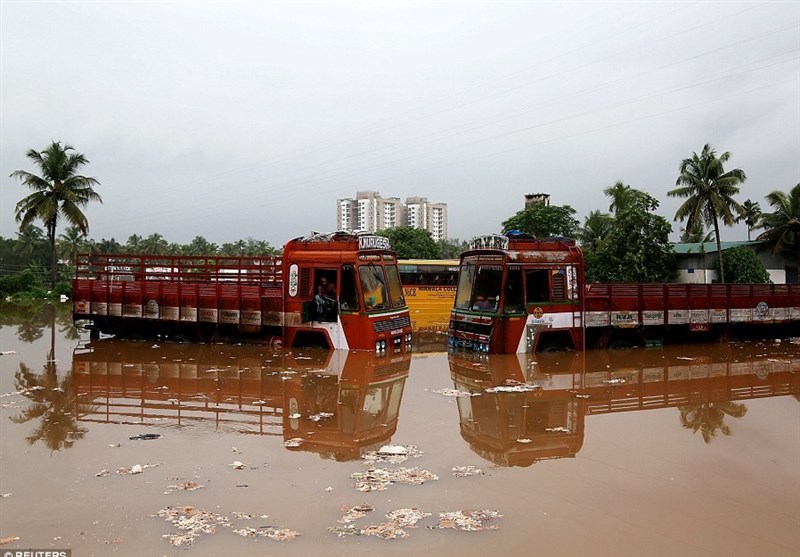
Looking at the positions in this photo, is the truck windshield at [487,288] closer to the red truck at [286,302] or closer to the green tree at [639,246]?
the red truck at [286,302]

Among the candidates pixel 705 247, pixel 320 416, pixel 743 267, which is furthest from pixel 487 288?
pixel 705 247

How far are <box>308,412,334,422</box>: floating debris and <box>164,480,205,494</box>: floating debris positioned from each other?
109 inches

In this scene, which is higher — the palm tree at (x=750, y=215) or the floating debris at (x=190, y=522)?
the palm tree at (x=750, y=215)

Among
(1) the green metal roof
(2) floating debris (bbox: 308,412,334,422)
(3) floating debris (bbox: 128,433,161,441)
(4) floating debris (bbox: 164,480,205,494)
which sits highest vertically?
(1) the green metal roof

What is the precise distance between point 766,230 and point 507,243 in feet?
100.0

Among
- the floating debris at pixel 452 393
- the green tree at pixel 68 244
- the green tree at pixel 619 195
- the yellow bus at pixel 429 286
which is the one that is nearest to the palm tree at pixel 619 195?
the green tree at pixel 619 195

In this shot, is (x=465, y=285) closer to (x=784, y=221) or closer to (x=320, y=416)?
(x=320, y=416)

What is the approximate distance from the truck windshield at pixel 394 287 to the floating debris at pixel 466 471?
8528 mm

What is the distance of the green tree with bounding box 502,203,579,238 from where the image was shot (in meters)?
49.7

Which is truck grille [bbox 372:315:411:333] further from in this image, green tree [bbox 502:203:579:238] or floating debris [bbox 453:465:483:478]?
green tree [bbox 502:203:579:238]

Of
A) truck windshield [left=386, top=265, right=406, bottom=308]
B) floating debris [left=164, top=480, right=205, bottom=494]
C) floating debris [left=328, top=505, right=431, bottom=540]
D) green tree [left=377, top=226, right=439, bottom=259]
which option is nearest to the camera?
floating debris [left=328, top=505, right=431, bottom=540]

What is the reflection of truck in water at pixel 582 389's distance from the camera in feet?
26.1

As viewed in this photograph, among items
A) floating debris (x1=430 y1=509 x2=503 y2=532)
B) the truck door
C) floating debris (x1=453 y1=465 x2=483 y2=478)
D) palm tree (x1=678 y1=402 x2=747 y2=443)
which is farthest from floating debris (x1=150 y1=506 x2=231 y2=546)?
the truck door

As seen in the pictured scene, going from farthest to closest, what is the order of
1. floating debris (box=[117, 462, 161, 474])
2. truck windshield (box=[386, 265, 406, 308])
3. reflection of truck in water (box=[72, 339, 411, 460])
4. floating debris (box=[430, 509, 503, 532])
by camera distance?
truck windshield (box=[386, 265, 406, 308]) < reflection of truck in water (box=[72, 339, 411, 460]) < floating debris (box=[117, 462, 161, 474]) < floating debris (box=[430, 509, 503, 532])
